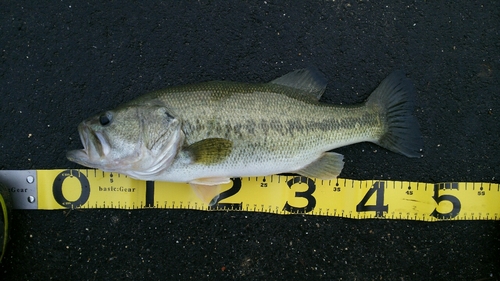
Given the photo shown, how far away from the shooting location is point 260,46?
287 cm

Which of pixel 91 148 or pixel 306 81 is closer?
pixel 91 148

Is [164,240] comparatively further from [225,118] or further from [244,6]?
[244,6]

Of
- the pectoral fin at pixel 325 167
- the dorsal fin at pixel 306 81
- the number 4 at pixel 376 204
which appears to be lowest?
the number 4 at pixel 376 204

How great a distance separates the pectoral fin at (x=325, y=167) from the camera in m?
2.61

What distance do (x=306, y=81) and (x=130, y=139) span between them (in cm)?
139

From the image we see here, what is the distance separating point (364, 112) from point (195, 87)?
4.27 feet

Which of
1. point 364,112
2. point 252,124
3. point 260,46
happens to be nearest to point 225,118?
point 252,124

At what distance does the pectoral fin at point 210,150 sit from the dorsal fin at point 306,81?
70 cm

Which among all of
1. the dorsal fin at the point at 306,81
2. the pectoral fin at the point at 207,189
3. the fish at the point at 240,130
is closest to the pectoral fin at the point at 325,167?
the fish at the point at 240,130

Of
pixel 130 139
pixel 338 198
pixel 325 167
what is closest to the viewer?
pixel 130 139

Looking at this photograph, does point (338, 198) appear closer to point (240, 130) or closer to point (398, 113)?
point (398, 113)

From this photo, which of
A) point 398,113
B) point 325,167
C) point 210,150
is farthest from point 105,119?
point 398,113

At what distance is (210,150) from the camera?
7.55 feet

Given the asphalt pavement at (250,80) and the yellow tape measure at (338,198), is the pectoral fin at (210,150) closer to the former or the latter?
the yellow tape measure at (338,198)
